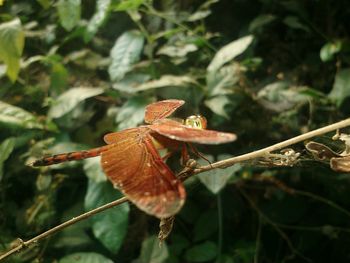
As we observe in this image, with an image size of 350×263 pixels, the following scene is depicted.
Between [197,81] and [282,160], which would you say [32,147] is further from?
[282,160]

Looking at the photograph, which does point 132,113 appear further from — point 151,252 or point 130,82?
point 151,252

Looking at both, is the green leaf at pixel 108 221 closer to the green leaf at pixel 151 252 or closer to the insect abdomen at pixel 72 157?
the green leaf at pixel 151 252

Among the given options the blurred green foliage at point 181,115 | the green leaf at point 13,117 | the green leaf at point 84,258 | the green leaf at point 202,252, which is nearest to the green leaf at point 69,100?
the blurred green foliage at point 181,115

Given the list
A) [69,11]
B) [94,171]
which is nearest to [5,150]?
[94,171]

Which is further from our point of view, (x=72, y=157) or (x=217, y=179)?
(x=217, y=179)

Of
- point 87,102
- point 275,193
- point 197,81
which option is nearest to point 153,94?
point 197,81

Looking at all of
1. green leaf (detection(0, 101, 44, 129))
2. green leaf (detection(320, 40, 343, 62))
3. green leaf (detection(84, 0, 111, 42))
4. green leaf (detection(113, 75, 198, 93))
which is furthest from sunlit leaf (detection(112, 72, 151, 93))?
green leaf (detection(320, 40, 343, 62))
